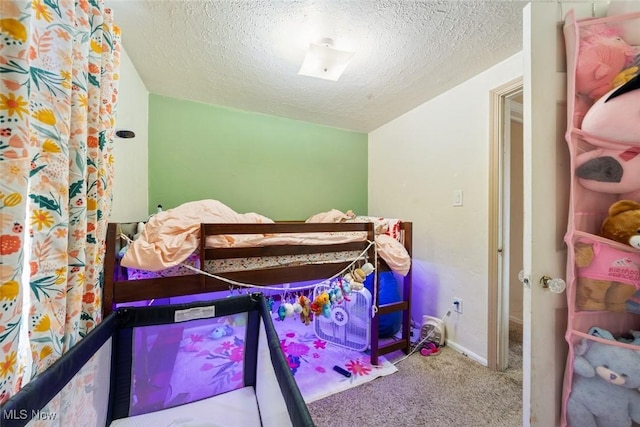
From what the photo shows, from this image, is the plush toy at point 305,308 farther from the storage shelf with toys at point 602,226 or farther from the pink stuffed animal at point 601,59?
the pink stuffed animal at point 601,59

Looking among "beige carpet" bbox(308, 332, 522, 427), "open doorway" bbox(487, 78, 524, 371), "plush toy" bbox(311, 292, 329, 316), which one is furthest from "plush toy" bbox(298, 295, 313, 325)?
"open doorway" bbox(487, 78, 524, 371)

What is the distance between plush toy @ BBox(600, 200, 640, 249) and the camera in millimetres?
682

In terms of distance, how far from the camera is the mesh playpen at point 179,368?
78 cm

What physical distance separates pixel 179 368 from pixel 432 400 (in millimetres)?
1305

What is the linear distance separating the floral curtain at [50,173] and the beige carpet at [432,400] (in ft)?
3.73

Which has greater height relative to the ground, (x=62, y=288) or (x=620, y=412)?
(x=62, y=288)

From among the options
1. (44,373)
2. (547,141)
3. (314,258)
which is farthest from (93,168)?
(547,141)

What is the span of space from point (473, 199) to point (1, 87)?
212 cm

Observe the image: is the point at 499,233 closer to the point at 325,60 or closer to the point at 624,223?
the point at 624,223

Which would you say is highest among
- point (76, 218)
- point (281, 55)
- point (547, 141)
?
point (281, 55)

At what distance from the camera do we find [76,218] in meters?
0.74

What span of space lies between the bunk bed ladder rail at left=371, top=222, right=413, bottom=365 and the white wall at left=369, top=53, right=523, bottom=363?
1.07ft

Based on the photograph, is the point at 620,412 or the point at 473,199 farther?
the point at 473,199

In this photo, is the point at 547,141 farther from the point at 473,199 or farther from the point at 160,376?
the point at 160,376
